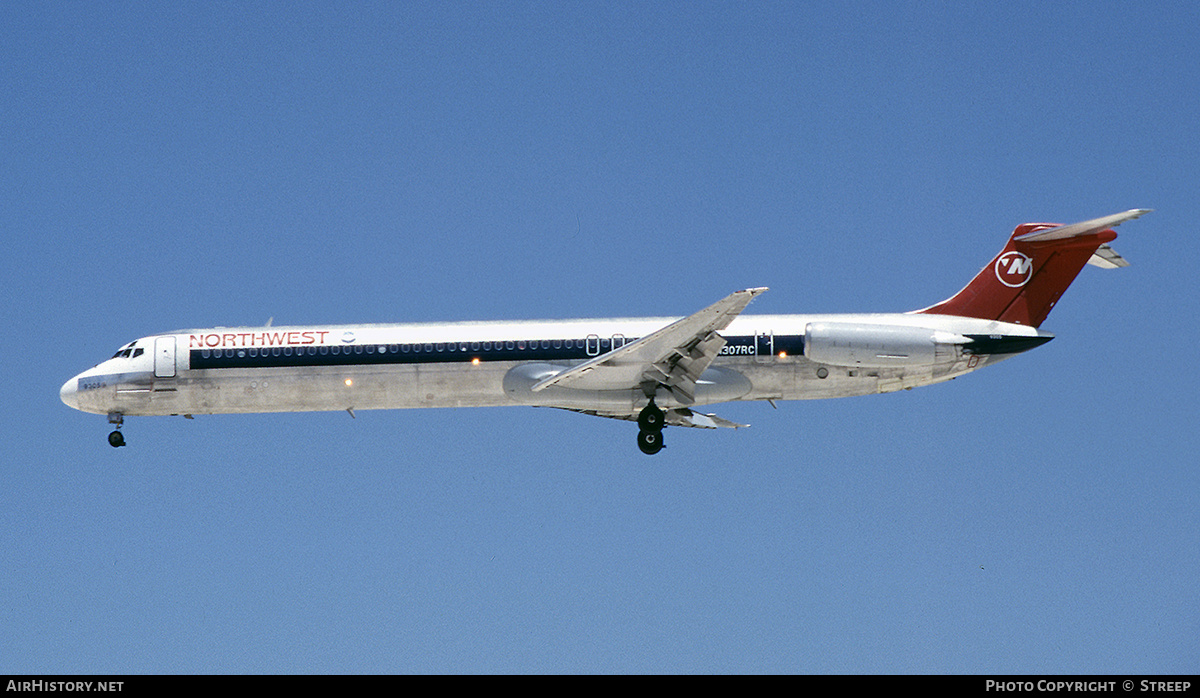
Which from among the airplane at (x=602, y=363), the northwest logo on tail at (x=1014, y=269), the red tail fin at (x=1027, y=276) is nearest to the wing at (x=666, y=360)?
the airplane at (x=602, y=363)

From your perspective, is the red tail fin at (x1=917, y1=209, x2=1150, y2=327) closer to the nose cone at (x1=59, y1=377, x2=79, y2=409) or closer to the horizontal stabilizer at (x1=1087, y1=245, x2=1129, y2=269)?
the horizontal stabilizer at (x1=1087, y1=245, x2=1129, y2=269)

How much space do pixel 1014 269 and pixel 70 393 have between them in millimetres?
23396

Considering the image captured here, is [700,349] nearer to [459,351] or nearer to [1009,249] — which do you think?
[459,351]

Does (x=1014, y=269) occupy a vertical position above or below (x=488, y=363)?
above

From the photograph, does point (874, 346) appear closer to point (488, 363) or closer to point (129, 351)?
point (488, 363)

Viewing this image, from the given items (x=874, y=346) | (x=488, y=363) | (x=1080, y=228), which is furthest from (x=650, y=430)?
(x=1080, y=228)

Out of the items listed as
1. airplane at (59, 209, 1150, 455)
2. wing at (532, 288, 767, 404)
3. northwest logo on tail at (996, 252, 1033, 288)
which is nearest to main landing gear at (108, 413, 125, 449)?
airplane at (59, 209, 1150, 455)

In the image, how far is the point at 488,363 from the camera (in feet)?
101

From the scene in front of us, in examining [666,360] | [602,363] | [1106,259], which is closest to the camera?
[602,363]

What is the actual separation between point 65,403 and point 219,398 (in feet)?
13.9

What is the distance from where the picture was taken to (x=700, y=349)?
29016 mm

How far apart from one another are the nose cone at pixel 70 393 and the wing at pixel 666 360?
11.6 metres

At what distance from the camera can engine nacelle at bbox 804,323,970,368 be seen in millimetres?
29812
